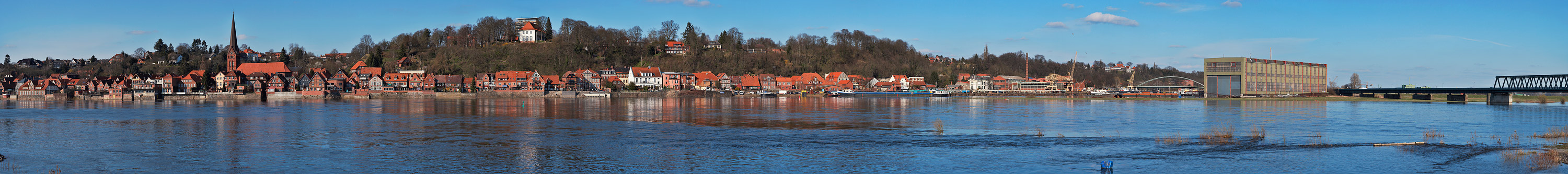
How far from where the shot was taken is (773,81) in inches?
4424

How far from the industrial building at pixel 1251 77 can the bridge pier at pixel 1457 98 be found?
18036 mm

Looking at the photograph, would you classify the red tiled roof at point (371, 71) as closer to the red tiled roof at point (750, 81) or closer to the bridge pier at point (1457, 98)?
the red tiled roof at point (750, 81)

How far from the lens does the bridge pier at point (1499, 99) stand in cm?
5822

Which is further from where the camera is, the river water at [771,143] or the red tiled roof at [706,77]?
the red tiled roof at [706,77]

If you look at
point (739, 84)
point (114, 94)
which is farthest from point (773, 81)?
point (114, 94)

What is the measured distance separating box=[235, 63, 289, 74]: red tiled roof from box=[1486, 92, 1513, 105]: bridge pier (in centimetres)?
11354

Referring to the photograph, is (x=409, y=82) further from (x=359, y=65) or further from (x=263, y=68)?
(x=263, y=68)

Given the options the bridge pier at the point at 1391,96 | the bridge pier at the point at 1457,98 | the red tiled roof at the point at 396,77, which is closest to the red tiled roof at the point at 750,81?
the red tiled roof at the point at 396,77

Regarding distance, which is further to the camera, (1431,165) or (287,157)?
(287,157)

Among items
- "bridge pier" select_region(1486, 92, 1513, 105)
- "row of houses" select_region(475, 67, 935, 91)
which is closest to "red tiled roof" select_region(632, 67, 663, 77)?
"row of houses" select_region(475, 67, 935, 91)

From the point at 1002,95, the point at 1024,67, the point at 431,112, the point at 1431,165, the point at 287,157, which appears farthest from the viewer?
the point at 1024,67

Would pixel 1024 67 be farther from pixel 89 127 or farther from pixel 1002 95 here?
pixel 89 127

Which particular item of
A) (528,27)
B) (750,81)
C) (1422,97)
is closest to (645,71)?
(750,81)

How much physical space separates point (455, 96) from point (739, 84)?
34900 millimetres
